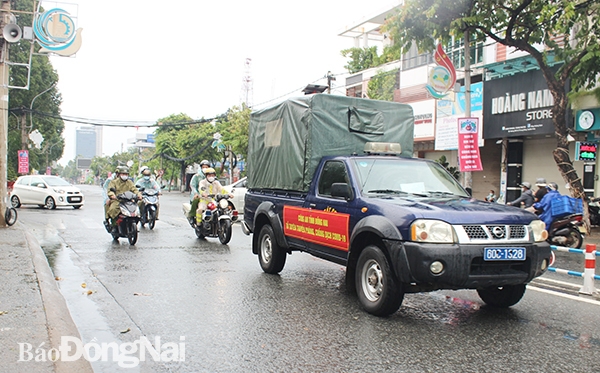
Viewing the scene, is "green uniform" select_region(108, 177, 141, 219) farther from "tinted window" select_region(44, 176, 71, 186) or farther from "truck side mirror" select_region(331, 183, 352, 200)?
"tinted window" select_region(44, 176, 71, 186)

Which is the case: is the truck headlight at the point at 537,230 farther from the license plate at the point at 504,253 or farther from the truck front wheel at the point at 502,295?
the truck front wheel at the point at 502,295

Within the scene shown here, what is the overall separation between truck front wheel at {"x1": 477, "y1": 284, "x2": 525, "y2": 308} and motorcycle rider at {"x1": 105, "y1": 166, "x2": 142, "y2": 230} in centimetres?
833

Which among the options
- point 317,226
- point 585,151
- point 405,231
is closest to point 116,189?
point 317,226

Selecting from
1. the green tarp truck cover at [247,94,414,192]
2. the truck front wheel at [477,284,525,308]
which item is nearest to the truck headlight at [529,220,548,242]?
the truck front wheel at [477,284,525,308]

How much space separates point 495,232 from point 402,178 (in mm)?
1592

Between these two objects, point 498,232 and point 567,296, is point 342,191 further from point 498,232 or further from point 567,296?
point 567,296

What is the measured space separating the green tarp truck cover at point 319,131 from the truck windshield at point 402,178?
973 mm

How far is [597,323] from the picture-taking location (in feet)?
19.0

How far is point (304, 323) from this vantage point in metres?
5.62

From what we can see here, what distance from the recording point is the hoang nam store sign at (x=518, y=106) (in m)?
19.5

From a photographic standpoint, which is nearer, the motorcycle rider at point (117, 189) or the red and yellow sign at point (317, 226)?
the red and yellow sign at point (317, 226)

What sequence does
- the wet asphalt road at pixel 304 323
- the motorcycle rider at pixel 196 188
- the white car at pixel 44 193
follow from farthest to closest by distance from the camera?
the white car at pixel 44 193, the motorcycle rider at pixel 196 188, the wet asphalt road at pixel 304 323

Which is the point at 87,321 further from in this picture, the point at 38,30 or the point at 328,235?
the point at 38,30

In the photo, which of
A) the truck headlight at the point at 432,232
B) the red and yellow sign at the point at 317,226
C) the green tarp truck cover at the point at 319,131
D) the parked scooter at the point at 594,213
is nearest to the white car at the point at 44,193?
the green tarp truck cover at the point at 319,131
